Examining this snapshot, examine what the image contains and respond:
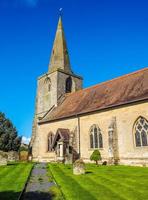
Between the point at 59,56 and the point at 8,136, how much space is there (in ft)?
59.6

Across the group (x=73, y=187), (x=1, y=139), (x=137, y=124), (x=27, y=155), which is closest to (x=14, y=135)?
(x=1, y=139)

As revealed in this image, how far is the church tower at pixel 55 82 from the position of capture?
1478 inches

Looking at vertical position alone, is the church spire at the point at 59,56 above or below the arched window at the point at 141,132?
above

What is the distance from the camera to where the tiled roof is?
23.4 metres

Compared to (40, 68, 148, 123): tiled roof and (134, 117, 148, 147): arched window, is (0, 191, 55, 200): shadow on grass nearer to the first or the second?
(134, 117, 148, 147): arched window

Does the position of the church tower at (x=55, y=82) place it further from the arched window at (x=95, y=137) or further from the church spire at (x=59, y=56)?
the arched window at (x=95, y=137)

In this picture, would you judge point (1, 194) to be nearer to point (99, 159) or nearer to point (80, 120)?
point (99, 159)

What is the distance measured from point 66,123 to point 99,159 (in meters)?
8.03

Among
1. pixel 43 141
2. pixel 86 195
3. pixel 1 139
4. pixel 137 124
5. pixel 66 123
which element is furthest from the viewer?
pixel 1 139

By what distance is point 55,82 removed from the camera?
1499 inches

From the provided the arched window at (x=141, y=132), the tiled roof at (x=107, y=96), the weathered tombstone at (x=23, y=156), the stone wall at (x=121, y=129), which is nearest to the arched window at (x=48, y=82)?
the tiled roof at (x=107, y=96)

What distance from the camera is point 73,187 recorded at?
409 inches

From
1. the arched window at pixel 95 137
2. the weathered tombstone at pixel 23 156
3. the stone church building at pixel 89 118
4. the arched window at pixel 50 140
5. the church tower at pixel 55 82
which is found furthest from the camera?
the weathered tombstone at pixel 23 156

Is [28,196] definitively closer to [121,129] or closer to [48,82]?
[121,129]
